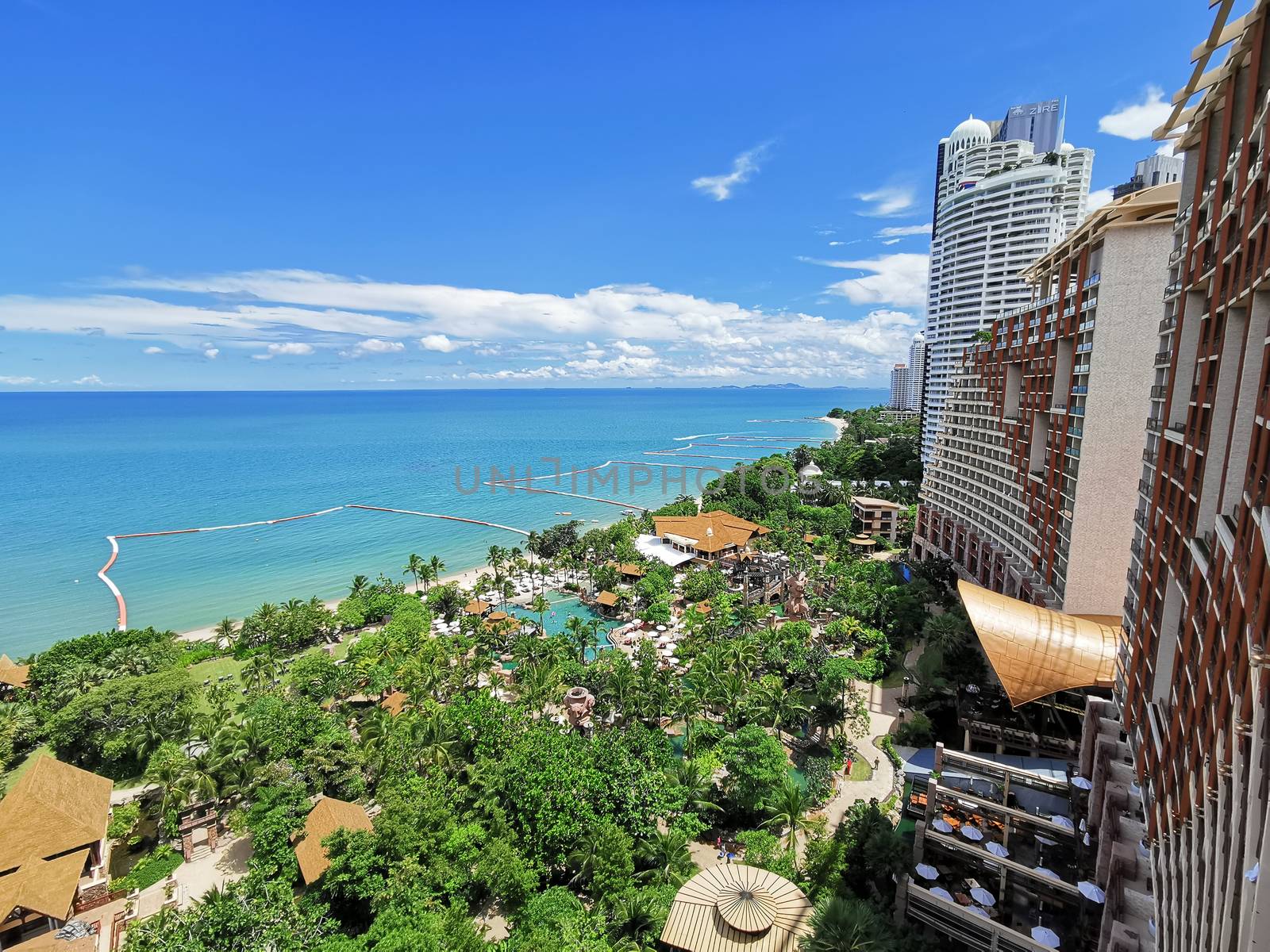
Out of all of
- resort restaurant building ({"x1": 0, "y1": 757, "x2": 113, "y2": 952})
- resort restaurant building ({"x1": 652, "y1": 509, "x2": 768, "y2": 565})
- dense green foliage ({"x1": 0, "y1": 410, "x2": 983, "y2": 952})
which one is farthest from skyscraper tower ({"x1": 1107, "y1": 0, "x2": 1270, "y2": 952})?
resort restaurant building ({"x1": 652, "y1": 509, "x2": 768, "y2": 565})

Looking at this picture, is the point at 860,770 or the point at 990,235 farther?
the point at 990,235

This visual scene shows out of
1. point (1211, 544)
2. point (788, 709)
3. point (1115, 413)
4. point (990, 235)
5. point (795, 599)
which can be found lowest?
point (795, 599)

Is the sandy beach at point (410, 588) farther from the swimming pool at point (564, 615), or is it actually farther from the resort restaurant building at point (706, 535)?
the resort restaurant building at point (706, 535)

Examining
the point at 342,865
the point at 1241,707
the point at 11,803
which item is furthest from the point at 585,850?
the point at 11,803

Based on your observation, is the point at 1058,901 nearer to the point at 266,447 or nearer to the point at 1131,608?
the point at 1131,608

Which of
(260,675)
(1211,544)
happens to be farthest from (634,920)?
(260,675)

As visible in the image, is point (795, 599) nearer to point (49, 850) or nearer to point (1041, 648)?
point (1041, 648)
